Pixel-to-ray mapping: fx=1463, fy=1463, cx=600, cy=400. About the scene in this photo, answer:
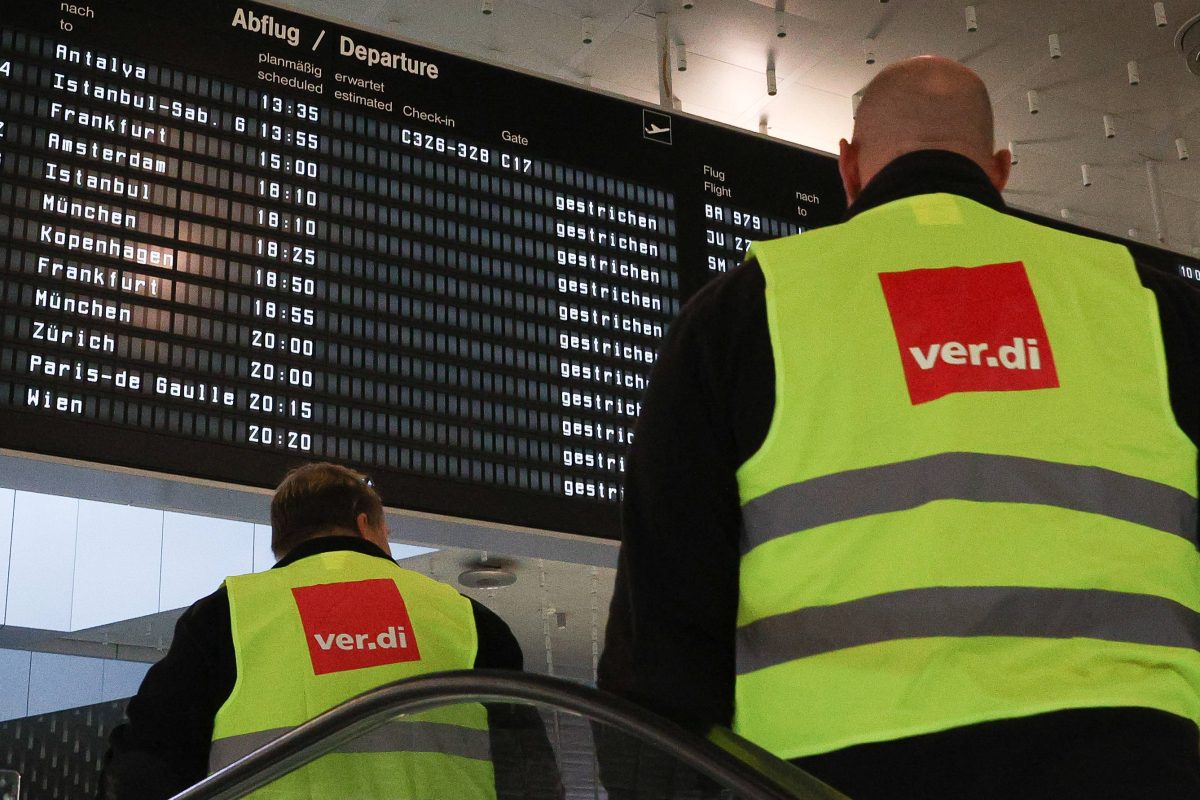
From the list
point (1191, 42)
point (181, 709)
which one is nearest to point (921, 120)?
point (181, 709)

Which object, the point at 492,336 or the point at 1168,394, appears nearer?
the point at 1168,394

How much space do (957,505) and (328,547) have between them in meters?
1.66

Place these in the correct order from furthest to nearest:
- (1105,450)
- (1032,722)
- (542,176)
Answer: (542,176), (1105,450), (1032,722)

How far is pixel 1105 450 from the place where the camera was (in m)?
1.38

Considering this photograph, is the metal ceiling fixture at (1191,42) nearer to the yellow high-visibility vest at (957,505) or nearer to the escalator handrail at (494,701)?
the yellow high-visibility vest at (957,505)

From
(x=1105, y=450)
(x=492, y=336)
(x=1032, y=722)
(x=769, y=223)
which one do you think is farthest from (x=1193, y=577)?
(x=769, y=223)

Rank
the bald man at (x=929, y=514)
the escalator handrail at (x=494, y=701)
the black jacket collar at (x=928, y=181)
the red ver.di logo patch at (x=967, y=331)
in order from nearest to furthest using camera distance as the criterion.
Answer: the escalator handrail at (x=494, y=701)
the bald man at (x=929, y=514)
the red ver.di logo patch at (x=967, y=331)
the black jacket collar at (x=928, y=181)

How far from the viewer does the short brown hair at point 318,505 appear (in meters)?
2.85

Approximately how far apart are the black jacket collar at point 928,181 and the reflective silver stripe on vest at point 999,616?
49 centimetres

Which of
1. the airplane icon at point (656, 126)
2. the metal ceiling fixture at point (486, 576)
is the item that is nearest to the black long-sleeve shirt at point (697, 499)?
the airplane icon at point (656, 126)

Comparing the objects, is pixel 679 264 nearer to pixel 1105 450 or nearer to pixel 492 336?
pixel 492 336

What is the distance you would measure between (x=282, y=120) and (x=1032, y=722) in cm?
319

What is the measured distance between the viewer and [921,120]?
1.71 meters

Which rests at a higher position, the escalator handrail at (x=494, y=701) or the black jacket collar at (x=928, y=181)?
→ the black jacket collar at (x=928, y=181)
